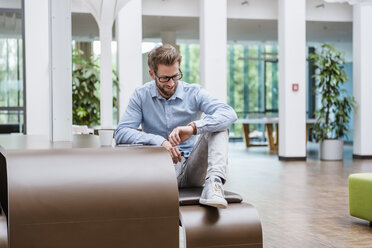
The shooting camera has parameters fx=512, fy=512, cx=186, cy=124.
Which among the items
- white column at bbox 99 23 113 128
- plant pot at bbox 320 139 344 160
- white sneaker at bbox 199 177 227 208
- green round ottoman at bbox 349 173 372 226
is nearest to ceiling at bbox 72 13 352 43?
plant pot at bbox 320 139 344 160

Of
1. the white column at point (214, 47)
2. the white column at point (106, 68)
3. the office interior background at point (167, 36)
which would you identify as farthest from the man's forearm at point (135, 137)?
the white column at point (214, 47)

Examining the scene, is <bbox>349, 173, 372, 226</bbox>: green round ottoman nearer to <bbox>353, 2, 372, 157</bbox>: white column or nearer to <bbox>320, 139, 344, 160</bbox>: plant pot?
<bbox>320, 139, 344, 160</bbox>: plant pot

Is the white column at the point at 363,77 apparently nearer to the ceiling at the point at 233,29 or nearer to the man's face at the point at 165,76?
the ceiling at the point at 233,29

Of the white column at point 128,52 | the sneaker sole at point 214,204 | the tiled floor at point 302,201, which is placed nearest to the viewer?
the sneaker sole at point 214,204

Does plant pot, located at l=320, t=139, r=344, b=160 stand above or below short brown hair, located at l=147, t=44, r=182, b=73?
below

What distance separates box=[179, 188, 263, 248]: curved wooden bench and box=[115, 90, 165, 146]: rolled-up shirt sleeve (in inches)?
17.7

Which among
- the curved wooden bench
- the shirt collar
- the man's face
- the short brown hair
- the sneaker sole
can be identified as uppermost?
the short brown hair

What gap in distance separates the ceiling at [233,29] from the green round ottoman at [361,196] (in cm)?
932

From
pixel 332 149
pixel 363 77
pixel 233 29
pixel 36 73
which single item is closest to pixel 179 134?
pixel 36 73

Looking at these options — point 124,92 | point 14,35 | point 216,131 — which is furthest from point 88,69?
point 216,131

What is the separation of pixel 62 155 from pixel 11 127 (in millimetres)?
8316

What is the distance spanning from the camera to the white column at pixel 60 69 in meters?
3.27

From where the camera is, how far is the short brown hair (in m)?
3.08

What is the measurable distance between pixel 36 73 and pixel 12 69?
0.57 metres
